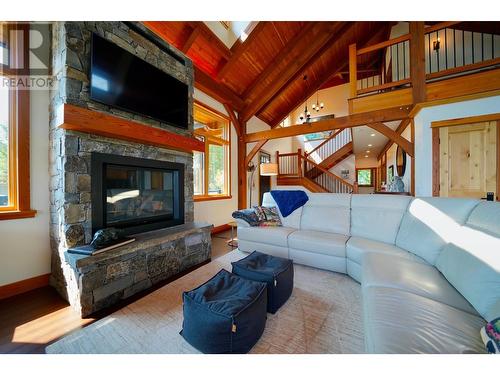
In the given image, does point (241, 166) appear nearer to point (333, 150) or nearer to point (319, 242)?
point (319, 242)

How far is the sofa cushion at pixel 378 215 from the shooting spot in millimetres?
2373

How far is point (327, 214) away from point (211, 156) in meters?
3.05

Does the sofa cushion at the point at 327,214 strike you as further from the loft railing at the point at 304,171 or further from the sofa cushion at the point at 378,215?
the loft railing at the point at 304,171

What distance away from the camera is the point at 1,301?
1.82 metres

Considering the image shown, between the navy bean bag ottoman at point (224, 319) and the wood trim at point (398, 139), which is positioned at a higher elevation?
the wood trim at point (398, 139)

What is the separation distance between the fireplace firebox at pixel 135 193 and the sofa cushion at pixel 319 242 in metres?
1.73

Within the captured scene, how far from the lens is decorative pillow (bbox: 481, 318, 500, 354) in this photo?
774 millimetres

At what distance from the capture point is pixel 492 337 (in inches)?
31.4

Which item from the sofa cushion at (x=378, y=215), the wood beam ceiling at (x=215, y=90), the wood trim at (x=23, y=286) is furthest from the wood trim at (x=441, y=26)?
the wood trim at (x=23, y=286)

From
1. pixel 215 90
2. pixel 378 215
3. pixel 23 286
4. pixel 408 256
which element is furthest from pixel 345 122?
pixel 23 286
